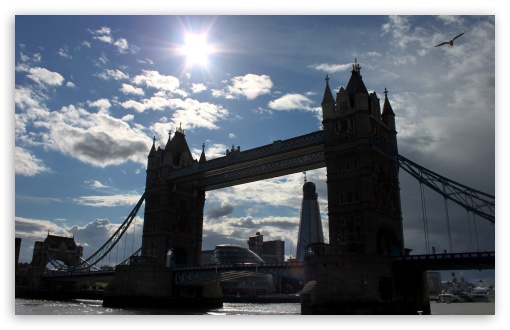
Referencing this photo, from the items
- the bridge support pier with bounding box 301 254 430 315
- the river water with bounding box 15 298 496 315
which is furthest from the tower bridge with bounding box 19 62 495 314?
the river water with bounding box 15 298 496 315

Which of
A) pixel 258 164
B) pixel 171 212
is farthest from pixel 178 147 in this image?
pixel 258 164

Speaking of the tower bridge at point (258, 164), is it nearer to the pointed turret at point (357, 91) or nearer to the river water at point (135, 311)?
the pointed turret at point (357, 91)

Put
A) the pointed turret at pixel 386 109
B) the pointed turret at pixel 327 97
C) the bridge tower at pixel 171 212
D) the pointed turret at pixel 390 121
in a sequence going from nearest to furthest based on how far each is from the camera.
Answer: the pointed turret at pixel 327 97, the pointed turret at pixel 390 121, the pointed turret at pixel 386 109, the bridge tower at pixel 171 212

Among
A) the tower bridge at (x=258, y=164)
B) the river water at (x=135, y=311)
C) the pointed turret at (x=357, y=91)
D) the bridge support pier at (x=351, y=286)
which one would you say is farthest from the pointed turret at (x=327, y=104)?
the river water at (x=135, y=311)

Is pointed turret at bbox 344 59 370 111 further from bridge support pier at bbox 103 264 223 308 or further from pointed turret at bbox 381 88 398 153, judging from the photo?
bridge support pier at bbox 103 264 223 308

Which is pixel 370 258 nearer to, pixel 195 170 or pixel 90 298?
pixel 195 170

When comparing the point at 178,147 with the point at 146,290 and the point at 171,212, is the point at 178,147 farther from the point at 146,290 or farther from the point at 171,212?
the point at 146,290
